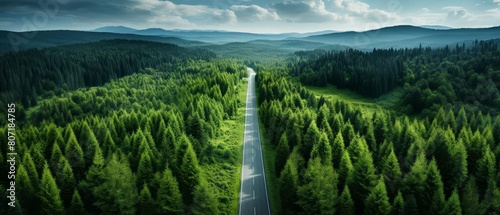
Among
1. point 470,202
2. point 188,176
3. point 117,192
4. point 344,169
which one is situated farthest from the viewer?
point 344,169

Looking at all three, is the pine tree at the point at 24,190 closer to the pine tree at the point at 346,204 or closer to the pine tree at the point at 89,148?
the pine tree at the point at 89,148

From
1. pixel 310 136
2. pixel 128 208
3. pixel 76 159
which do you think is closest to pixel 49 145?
pixel 76 159

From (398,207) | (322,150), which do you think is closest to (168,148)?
(322,150)

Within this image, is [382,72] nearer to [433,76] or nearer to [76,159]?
[433,76]

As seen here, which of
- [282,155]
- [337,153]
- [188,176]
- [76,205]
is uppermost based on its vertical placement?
[337,153]

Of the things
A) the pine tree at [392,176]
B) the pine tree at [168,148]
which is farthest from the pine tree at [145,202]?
the pine tree at [392,176]

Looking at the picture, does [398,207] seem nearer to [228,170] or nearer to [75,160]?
[228,170]

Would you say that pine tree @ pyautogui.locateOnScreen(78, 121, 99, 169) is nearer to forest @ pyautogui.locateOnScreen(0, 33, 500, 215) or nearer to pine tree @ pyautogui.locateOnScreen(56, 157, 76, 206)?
forest @ pyautogui.locateOnScreen(0, 33, 500, 215)
